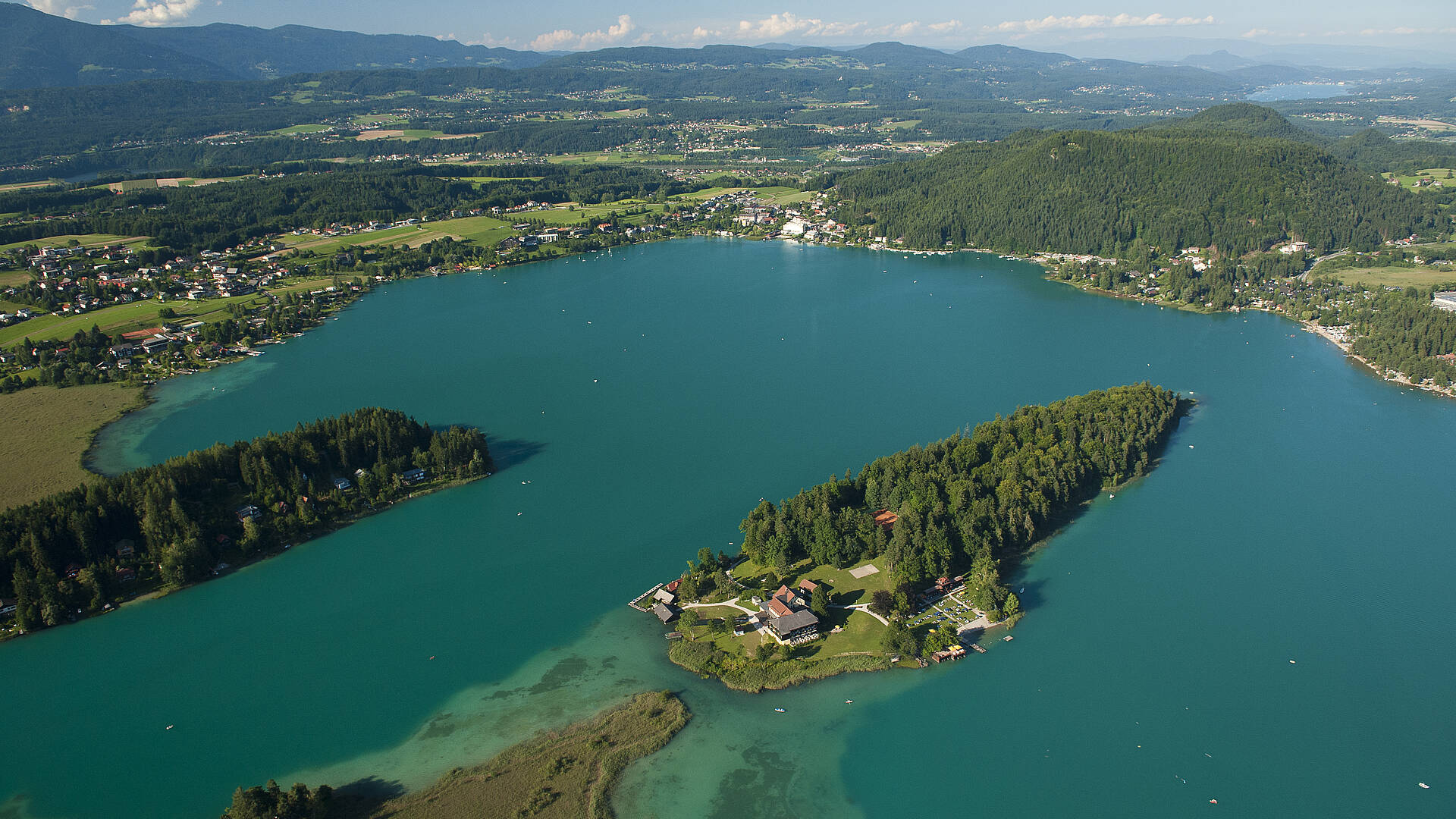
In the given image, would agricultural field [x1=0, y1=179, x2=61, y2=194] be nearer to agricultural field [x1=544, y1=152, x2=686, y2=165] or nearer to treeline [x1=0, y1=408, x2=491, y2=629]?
agricultural field [x1=544, y1=152, x2=686, y2=165]

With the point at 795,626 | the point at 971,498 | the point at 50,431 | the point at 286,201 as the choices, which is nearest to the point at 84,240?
the point at 286,201

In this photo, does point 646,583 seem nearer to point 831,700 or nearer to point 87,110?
point 831,700

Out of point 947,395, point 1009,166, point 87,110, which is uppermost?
point 87,110

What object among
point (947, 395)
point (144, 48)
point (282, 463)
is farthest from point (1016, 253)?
point (144, 48)

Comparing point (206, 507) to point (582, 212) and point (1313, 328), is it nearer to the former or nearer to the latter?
point (1313, 328)

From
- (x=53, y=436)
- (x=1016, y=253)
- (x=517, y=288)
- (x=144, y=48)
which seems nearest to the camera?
(x=53, y=436)

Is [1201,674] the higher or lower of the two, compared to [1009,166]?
lower

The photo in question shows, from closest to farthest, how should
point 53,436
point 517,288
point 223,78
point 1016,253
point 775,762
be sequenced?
1. point 775,762
2. point 53,436
3. point 517,288
4. point 1016,253
5. point 223,78
